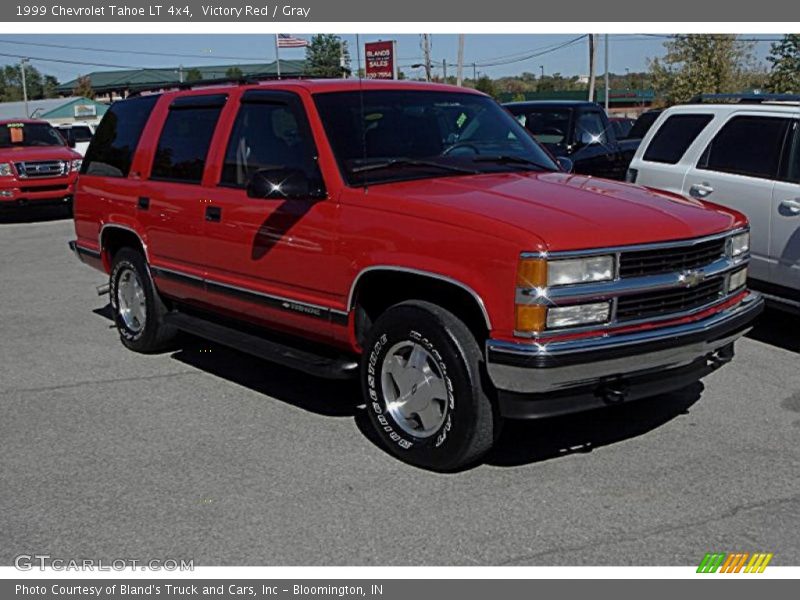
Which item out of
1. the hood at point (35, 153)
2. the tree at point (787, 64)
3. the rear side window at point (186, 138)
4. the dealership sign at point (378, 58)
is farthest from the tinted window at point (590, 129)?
the tree at point (787, 64)

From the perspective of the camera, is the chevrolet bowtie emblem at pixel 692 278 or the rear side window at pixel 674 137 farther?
the rear side window at pixel 674 137

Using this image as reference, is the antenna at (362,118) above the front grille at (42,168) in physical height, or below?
above

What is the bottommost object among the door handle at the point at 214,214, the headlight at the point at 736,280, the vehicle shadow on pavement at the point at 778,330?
the vehicle shadow on pavement at the point at 778,330

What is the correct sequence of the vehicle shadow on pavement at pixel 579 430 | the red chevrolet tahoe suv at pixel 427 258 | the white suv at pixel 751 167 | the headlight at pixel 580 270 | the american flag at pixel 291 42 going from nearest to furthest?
the headlight at pixel 580 270 → the red chevrolet tahoe suv at pixel 427 258 → the vehicle shadow on pavement at pixel 579 430 → the white suv at pixel 751 167 → the american flag at pixel 291 42

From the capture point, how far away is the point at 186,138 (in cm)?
648

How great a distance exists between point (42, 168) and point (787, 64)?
103 feet

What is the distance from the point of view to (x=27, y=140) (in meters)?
17.9

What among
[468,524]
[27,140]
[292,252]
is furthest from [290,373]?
[27,140]

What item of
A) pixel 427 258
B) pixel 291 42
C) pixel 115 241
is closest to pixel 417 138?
pixel 427 258

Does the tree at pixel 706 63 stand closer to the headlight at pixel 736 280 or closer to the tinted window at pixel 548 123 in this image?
the tinted window at pixel 548 123

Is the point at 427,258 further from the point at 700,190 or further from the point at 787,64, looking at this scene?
the point at 787,64

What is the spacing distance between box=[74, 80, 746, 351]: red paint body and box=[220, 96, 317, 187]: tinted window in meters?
0.08

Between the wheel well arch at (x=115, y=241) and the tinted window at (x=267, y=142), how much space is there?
140 centimetres

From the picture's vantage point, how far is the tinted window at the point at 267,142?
5441mm
